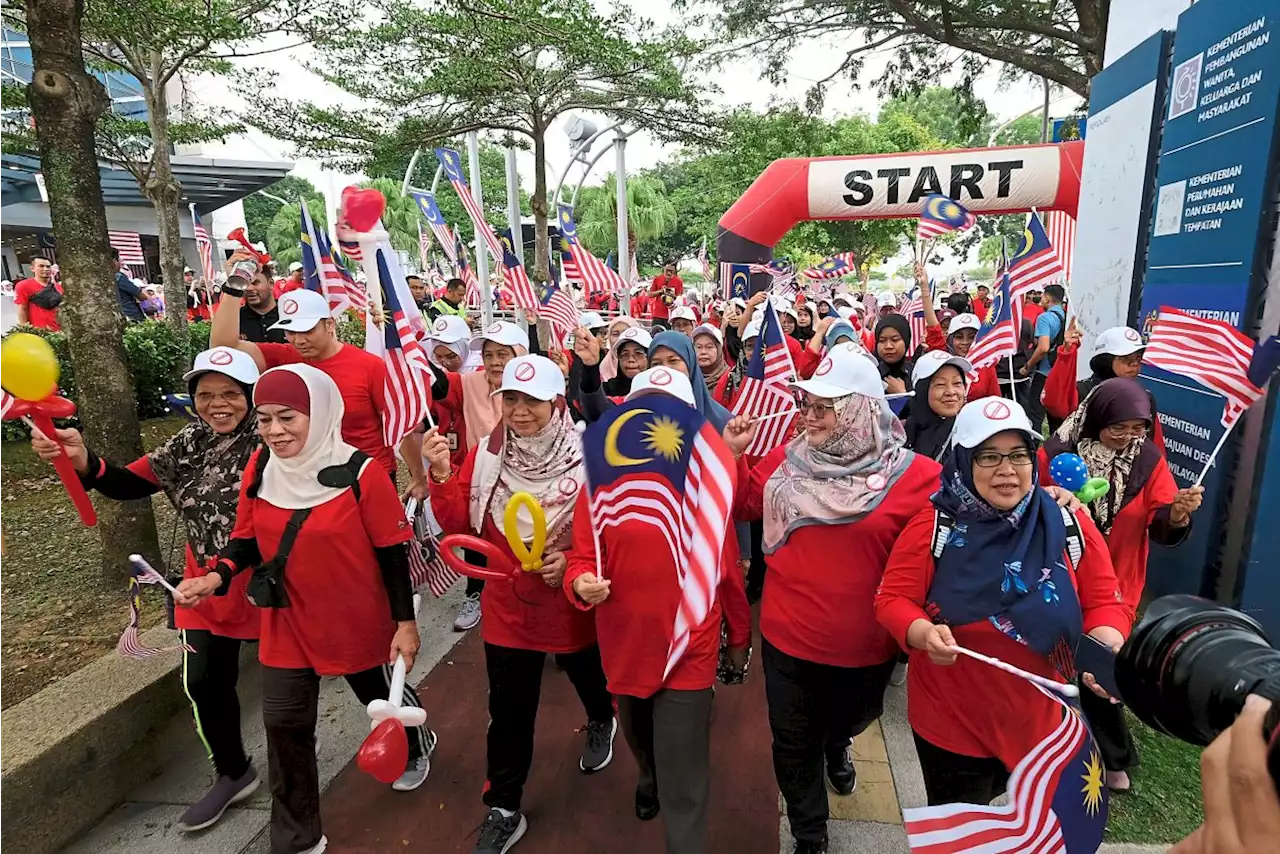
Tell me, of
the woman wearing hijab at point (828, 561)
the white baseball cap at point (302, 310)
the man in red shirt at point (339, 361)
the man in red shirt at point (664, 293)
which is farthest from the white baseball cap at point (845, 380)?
the man in red shirt at point (664, 293)

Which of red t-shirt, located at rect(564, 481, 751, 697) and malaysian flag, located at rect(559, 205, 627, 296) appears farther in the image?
malaysian flag, located at rect(559, 205, 627, 296)

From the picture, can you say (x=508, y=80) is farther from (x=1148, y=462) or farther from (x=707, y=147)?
(x=1148, y=462)

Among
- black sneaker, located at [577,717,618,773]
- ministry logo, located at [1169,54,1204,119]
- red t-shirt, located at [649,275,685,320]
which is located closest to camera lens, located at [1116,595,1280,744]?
black sneaker, located at [577,717,618,773]

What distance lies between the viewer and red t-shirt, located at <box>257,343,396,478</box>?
142 inches

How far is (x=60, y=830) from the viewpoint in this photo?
2818mm

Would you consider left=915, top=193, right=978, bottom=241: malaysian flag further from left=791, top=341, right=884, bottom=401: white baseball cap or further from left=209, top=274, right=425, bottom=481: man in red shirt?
left=209, top=274, right=425, bottom=481: man in red shirt

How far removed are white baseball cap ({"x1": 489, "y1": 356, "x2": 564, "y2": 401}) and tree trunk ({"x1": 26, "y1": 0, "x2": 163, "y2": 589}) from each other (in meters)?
2.67

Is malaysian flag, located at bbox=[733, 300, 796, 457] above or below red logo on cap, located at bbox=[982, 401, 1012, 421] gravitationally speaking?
below

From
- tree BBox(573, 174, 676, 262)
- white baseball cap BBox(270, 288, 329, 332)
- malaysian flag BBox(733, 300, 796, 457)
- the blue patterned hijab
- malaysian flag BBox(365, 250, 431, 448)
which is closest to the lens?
the blue patterned hijab

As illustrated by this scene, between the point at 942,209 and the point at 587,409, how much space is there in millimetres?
4357

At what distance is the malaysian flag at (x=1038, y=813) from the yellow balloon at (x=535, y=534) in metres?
1.28

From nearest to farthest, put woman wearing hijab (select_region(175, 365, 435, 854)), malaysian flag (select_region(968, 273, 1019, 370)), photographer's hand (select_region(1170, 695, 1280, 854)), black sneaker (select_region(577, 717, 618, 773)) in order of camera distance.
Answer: photographer's hand (select_region(1170, 695, 1280, 854)), woman wearing hijab (select_region(175, 365, 435, 854)), black sneaker (select_region(577, 717, 618, 773)), malaysian flag (select_region(968, 273, 1019, 370))

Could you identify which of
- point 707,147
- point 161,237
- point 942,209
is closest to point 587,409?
point 942,209

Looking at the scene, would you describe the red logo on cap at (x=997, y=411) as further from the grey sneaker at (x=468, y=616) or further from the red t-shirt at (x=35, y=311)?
the red t-shirt at (x=35, y=311)
